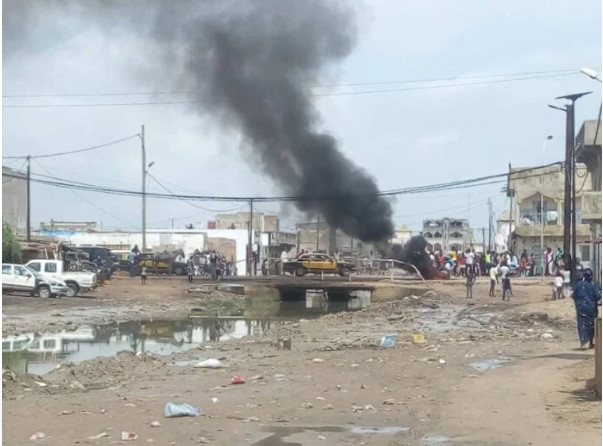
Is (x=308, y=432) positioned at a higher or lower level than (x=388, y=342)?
higher

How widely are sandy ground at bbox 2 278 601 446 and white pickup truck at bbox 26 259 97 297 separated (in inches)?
639

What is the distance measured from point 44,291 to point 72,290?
1969mm

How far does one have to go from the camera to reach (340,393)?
10977 mm

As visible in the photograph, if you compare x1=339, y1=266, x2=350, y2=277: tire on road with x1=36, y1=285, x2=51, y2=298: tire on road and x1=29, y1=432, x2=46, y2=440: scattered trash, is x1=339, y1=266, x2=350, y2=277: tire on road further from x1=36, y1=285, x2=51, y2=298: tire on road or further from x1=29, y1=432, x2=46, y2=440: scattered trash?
x1=29, y1=432, x2=46, y2=440: scattered trash

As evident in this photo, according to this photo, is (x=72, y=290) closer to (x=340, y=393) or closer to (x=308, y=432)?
(x=340, y=393)

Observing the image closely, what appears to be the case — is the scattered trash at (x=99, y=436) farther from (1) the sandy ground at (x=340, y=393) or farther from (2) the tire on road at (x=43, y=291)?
(2) the tire on road at (x=43, y=291)

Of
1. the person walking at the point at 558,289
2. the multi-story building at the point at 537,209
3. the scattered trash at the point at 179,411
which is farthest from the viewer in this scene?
the multi-story building at the point at 537,209

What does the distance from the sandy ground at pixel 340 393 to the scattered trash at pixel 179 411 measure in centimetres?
16

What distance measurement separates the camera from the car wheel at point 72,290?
34.1 meters

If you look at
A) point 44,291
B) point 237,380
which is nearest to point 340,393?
point 237,380

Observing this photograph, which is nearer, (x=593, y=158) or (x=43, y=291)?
(x=43, y=291)

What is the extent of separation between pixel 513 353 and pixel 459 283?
22.5 m

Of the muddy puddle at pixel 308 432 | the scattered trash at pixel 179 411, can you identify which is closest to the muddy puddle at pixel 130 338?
the scattered trash at pixel 179 411

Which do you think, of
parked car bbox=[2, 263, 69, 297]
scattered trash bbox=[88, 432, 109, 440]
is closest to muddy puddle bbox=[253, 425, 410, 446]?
scattered trash bbox=[88, 432, 109, 440]
